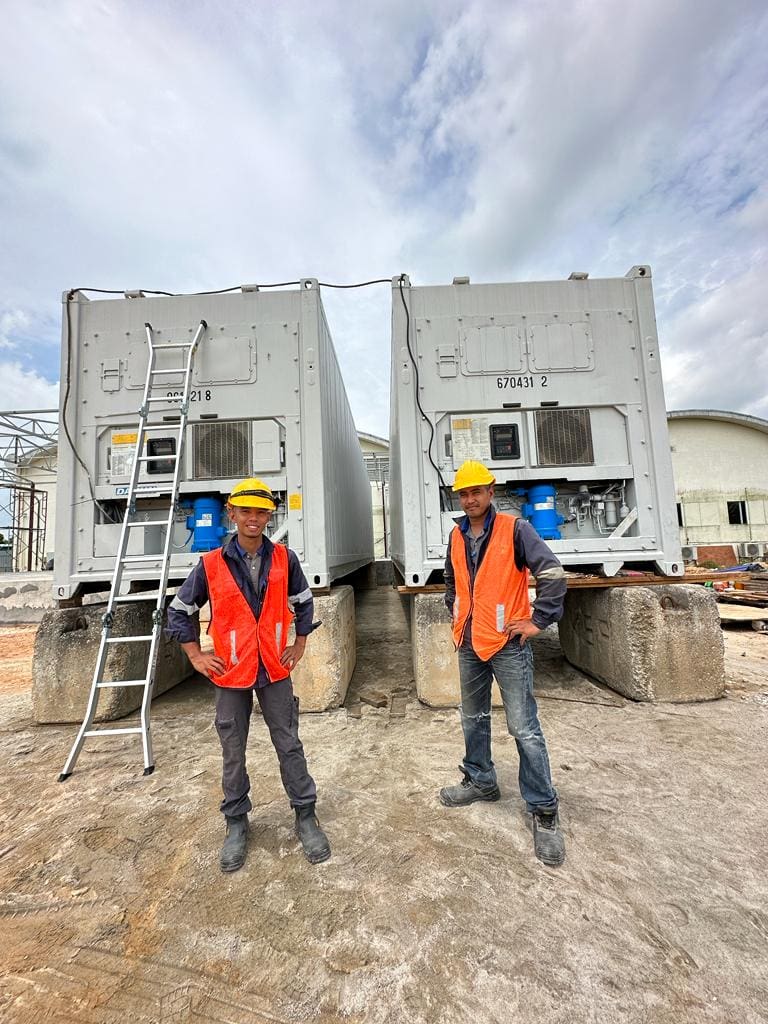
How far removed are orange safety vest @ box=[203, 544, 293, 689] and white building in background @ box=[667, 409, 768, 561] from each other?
22126 millimetres

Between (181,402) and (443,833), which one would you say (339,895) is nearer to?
(443,833)

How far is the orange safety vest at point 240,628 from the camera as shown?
225cm

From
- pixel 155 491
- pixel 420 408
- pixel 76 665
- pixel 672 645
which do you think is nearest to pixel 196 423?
pixel 155 491

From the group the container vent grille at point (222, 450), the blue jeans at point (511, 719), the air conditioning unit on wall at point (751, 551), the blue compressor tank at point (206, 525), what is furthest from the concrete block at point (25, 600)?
the air conditioning unit on wall at point (751, 551)

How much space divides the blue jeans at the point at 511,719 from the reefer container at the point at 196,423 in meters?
2.01

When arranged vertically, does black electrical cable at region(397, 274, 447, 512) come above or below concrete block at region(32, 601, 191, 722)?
above

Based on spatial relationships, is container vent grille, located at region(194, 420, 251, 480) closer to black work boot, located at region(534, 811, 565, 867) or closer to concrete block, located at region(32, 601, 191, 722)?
concrete block, located at region(32, 601, 191, 722)

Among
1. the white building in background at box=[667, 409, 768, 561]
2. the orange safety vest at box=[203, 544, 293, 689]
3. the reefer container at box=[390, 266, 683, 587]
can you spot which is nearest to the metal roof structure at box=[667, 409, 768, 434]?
the white building in background at box=[667, 409, 768, 561]

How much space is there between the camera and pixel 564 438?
4.43 m

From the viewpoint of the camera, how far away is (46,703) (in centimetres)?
410

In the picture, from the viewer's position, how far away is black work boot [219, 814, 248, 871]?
2.11 metres

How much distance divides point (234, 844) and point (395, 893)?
82cm

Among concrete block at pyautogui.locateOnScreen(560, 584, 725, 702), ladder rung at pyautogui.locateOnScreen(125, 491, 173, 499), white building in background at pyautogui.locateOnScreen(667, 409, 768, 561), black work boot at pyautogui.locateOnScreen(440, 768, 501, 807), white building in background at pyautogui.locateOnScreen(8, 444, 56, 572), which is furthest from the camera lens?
white building in background at pyautogui.locateOnScreen(667, 409, 768, 561)

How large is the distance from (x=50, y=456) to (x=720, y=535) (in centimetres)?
2963
